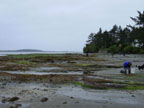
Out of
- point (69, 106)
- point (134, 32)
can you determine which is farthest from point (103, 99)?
point (134, 32)

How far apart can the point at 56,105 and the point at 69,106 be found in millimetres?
618

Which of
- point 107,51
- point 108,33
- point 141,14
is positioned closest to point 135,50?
point 107,51

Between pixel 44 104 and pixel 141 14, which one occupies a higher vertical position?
pixel 141 14

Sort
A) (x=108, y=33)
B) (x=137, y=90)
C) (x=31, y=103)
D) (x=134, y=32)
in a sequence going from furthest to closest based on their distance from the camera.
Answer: (x=108, y=33)
(x=134, y=32)
(x=137, y=90)
(x=31, y=103)

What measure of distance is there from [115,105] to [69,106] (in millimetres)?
2102

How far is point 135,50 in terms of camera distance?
83.4m

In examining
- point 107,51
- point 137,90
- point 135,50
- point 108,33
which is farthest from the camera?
point 108,33

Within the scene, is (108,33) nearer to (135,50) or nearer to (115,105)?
(135,50)

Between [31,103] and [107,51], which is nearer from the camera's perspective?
[31,103]

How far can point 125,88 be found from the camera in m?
12.4

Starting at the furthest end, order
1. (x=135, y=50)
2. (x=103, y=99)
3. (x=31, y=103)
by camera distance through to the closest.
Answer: (x=135, y=50)
(x=103, y=99)
(x=31, y=103)

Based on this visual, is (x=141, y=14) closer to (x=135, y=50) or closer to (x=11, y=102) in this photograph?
(x=11, y=102)

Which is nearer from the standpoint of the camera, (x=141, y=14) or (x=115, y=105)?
(x=115, y=105)

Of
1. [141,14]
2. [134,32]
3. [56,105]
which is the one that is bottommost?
[56,105]
